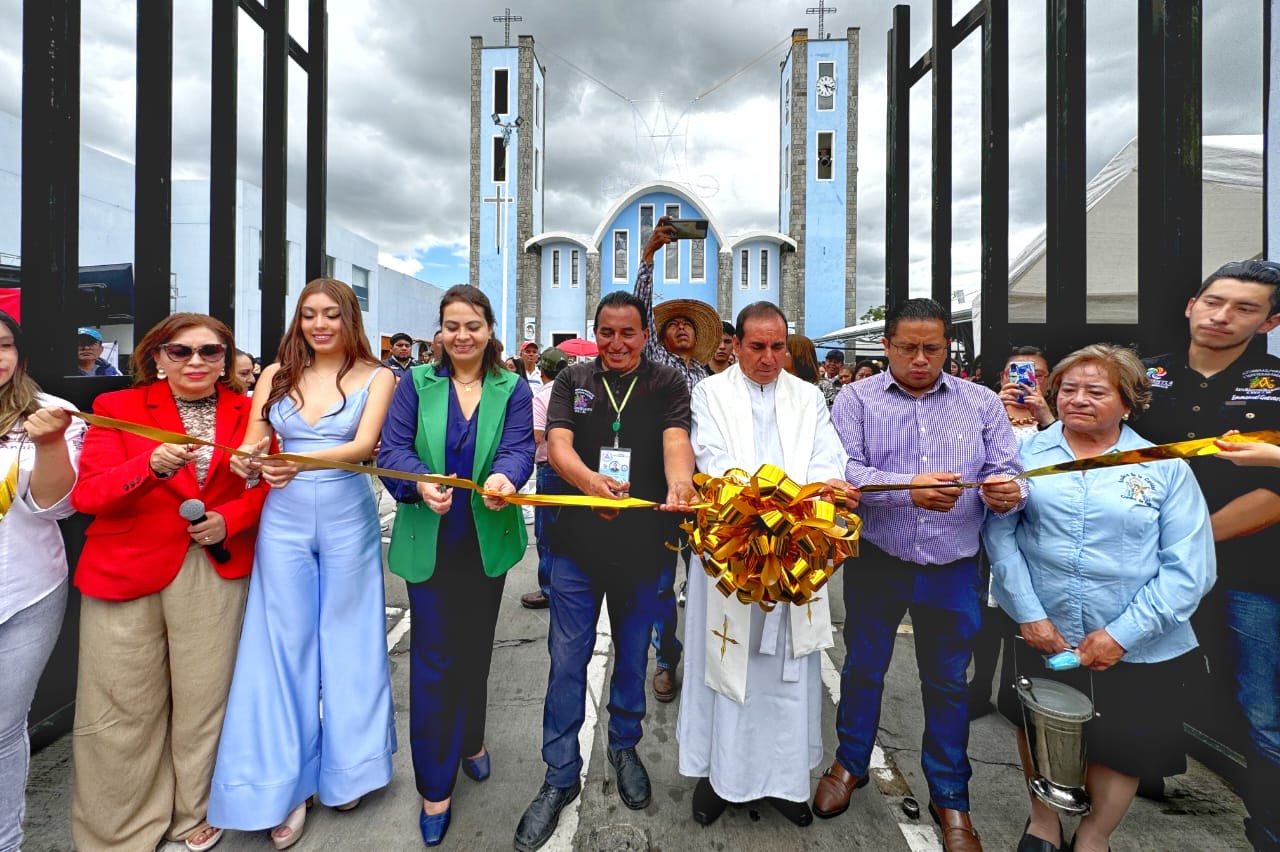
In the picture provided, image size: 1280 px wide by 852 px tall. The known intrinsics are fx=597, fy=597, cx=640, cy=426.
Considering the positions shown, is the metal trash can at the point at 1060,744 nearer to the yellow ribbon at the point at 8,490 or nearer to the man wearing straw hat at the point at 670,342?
the man wearing straw hat at the point at 670,342

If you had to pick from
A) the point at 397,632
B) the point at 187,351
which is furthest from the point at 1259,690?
the point at 397,632

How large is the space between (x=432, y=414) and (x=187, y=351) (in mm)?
990

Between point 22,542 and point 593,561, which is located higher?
point 22,542

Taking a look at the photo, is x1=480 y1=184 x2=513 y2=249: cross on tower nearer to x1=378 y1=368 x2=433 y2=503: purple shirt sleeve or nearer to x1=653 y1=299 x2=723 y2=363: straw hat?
x1=653 y1=299 x2=723 y2=363: straw hat

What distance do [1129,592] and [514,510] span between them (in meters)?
2.41

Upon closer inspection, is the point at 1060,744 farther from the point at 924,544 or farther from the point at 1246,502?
the point at 1246,502

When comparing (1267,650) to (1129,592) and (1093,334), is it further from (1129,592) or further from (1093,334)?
(1093,334)

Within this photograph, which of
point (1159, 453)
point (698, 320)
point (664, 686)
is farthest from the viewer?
point (698, 320)

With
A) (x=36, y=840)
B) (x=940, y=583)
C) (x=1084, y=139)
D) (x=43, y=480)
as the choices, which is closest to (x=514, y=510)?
(x=43, y=480)

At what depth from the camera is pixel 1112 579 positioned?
219 centimetres

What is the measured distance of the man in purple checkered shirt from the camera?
2.55 meters

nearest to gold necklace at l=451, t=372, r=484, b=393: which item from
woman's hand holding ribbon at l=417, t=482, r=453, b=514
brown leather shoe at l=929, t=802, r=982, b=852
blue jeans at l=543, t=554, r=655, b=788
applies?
woman's hand holding ribbon at l=417, t=482, r=453, b=514

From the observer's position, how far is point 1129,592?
85.9 inches

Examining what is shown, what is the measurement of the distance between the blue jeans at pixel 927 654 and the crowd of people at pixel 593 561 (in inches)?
0.5
